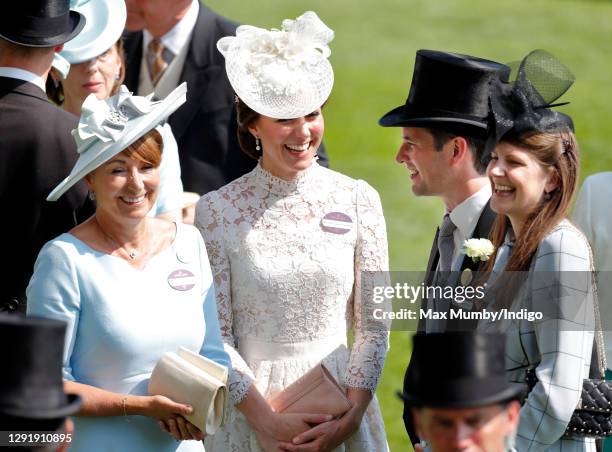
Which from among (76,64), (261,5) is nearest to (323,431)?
(76,64)

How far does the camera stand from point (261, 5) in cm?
2761

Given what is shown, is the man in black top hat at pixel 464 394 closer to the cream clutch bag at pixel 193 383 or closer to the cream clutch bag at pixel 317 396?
the cream clutch bag at pixel 193 383

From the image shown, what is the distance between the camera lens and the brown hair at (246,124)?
590 centimetres

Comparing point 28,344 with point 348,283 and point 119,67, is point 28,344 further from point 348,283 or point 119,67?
point 119,67

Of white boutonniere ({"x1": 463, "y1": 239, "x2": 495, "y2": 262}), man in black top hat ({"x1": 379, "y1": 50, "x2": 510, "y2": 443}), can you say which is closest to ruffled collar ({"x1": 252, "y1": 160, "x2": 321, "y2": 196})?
man in black top hat ({"x1": 379, "y1": 50, "x2": 510, "y2": 443})

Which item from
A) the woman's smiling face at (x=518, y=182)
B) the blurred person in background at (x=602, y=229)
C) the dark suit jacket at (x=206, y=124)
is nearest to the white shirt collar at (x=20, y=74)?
the woman's smiling face at (x=518, y=182)

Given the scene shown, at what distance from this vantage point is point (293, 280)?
5.74m

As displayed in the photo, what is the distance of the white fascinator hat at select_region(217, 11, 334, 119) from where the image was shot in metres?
5.76

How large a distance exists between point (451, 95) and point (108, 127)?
1481 millimetres

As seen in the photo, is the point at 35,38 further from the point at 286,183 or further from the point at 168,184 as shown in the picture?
the point at 286,183

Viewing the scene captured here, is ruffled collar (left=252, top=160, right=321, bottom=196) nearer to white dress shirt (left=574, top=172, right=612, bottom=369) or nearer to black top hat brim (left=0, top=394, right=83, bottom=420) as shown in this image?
white dress shirt (left=574, top=172, right=612, bottom=369)

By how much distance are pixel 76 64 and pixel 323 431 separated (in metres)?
2.21

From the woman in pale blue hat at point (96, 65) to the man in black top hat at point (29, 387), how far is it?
232 centimetres

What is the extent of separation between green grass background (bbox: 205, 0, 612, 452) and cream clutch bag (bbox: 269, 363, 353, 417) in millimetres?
8769
